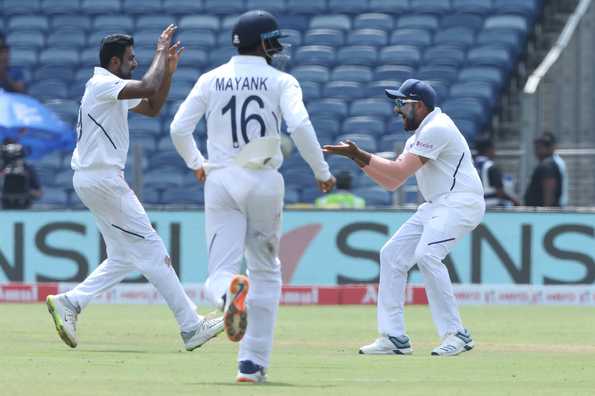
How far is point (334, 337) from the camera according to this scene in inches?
498

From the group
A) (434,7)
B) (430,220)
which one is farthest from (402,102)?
(434,7)

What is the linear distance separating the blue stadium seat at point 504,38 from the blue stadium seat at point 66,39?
612 centimetres

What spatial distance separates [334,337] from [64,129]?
8.37 meters

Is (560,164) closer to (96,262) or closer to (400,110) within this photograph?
(96,262)

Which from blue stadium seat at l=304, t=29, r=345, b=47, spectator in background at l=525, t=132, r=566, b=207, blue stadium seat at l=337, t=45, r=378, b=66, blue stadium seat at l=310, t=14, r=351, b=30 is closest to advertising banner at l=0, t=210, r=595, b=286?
spectator in background at l=525, t=132, r=566, b=207

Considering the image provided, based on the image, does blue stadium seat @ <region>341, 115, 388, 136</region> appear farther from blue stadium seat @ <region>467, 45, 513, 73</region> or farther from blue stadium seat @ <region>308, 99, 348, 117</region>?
blue stadium seat @ <region>467, 45, 513, 73</region>

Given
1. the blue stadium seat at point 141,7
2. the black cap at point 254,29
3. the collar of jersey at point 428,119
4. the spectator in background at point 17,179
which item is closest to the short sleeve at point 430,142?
the collar of jersey at point 428,119

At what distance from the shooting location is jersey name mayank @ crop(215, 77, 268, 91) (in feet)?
28.0

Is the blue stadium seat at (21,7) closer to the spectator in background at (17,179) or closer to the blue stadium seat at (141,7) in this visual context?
the blue stadium seat at (141,7)

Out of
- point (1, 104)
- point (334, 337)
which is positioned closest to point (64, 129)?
point (1, 104)

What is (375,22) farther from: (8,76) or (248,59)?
(248,59)

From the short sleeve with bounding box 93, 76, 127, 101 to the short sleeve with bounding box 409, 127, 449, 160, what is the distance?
2051 mm

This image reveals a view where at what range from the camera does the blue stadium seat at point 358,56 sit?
22.8 m

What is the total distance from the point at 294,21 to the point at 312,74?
1.56 metres
